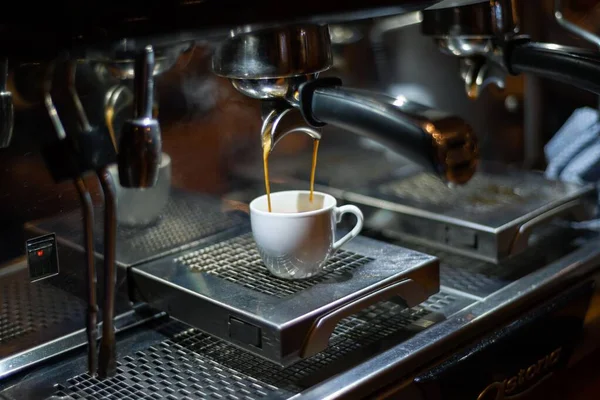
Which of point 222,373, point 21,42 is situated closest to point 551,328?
point 222,373

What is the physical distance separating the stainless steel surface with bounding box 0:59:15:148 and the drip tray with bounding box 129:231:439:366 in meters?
0.18

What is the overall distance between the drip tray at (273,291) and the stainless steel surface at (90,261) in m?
0.14

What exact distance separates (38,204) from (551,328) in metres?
0.50

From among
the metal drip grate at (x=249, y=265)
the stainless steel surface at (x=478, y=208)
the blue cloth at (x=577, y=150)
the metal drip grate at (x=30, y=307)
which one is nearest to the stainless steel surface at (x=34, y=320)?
the metal drip grate at (x=30, y=307)

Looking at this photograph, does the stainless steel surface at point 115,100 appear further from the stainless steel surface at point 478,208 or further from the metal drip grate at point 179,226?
the stainless steel surface at point 478,208

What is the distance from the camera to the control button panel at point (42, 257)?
2.41 ft

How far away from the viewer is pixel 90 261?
56 centimetres

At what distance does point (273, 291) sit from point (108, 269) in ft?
0.66

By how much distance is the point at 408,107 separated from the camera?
0.53 m

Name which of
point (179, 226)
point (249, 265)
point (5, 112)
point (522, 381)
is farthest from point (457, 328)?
point (5, 112)

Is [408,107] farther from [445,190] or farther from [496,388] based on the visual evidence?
[445,190]

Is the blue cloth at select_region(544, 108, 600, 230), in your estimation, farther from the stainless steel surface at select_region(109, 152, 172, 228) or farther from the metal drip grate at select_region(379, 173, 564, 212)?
the stainless steel surface at select_region(109, 152, 172, 228)

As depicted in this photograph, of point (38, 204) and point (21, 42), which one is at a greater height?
point (21, 42)

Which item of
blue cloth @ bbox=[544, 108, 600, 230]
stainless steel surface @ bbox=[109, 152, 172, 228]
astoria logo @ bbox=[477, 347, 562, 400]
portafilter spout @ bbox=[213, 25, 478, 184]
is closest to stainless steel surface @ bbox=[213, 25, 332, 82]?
portafilter spout @ bbox=[213, 25, 478, 184]
